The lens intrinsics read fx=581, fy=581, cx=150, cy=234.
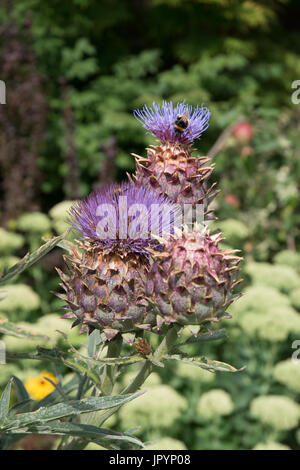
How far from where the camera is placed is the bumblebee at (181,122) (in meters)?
0.94

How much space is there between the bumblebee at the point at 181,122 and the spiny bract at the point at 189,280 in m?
0.23

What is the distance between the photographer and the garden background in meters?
1.95

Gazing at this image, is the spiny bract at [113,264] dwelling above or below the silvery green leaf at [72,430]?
above

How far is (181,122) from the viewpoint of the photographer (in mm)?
950

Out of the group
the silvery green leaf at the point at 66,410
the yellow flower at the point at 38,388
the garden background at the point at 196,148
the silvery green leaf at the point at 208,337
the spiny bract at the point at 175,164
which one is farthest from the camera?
the garden background at the point at 196,148

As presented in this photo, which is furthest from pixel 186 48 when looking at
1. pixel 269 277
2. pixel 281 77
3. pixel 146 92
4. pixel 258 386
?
pixel 258 386

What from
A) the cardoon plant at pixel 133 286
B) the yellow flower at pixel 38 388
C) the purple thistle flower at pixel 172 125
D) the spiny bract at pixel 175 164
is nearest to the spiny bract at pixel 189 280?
the cardoon plant at pixel 133 286

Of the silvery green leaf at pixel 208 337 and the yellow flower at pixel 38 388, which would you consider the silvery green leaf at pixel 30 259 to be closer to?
the silvery green leaf at pixel 208 337

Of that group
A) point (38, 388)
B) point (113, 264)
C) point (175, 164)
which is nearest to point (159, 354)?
point (113, 264)

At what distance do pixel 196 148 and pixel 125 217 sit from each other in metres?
1.16

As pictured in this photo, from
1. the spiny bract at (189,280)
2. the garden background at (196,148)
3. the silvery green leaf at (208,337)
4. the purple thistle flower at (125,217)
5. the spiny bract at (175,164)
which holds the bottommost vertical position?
the silvery green leaf at (208,337)

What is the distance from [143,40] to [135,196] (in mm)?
4486

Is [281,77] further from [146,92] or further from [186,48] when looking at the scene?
[146,92]

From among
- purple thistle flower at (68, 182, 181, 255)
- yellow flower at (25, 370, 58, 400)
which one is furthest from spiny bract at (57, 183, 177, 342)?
yellow flower at (25, 370, 58, 400)
